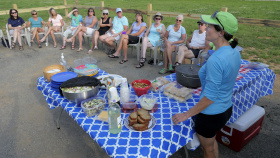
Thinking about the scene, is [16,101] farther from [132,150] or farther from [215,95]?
[215,95]

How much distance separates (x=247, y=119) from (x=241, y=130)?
7.7 inches

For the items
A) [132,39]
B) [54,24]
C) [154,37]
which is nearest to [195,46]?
[154,37]

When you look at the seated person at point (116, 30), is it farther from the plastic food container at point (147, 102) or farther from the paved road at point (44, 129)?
the plastic food container at point (147, 102)

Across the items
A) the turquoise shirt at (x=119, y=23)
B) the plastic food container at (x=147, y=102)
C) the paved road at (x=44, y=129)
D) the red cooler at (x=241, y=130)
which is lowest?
the paved road at (x=44, y=129)

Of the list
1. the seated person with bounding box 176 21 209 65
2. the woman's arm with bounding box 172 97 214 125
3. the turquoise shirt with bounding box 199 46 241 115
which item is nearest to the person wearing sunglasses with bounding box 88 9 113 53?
the seated person with bounding box 176 21 209 65

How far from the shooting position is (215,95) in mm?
1721

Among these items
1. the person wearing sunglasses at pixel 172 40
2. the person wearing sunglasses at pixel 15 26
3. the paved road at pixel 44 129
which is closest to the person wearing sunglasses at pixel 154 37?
the person wearing sunglasses at pixel 172 40

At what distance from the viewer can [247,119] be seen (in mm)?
2701

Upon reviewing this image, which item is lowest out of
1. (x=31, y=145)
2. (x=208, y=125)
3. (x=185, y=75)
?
(x=31, y=145)

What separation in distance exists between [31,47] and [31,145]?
6.09 metres

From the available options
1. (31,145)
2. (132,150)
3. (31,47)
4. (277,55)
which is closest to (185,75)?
(132,150)

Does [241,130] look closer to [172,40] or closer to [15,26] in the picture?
[172,40]

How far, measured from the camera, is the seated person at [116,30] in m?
6.81

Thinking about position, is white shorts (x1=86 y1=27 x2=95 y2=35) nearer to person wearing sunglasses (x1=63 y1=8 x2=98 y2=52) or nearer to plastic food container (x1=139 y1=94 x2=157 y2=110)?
person wearing sunglasses (x1=63 y1=8 x2=98 y2=52)
